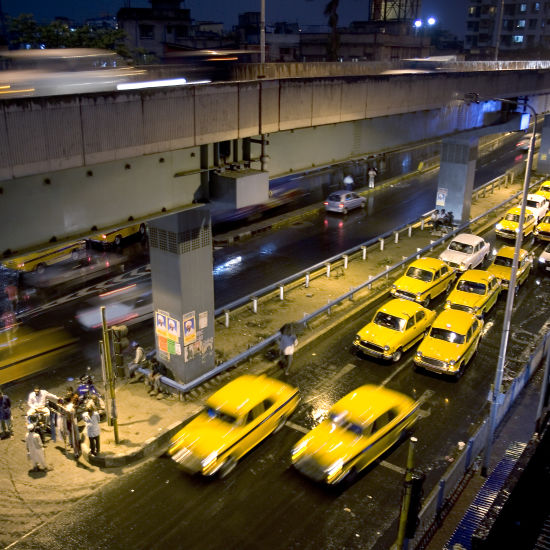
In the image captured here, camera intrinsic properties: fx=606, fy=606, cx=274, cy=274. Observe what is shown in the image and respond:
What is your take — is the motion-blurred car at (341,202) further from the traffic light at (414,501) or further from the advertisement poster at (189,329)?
the traffic light at (414,501)

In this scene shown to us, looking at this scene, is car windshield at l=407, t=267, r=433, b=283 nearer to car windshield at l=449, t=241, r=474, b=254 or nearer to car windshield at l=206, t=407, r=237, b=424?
car windshield at l=449, t=241, r=474, b=254

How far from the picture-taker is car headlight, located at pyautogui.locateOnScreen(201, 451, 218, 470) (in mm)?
13281

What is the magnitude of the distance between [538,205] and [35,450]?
28.9 m

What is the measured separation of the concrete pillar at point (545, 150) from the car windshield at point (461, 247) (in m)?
20.9

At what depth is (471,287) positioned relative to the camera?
2220cm

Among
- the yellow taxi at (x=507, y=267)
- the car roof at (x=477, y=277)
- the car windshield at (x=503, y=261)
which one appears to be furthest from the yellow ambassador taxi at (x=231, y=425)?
the car windshield at (x=503, y=261)

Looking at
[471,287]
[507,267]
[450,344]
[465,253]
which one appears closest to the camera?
[450,344]

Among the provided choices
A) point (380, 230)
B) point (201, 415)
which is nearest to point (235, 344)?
point (201, 415)

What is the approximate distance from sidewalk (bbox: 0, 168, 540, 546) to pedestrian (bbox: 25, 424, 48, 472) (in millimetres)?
184

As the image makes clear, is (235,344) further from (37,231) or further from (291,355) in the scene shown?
(37,231)

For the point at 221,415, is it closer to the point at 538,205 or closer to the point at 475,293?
the point at 475,293

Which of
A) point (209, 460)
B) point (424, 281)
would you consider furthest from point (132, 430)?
point (424, 281)

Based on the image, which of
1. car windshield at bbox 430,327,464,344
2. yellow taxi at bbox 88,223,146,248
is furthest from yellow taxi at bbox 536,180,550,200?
yellow taxi at bbox 88,223,146,248

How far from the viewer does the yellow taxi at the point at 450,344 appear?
17531 mm
